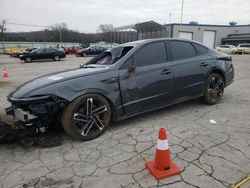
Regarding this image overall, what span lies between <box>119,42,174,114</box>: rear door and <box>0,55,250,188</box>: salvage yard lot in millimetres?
429

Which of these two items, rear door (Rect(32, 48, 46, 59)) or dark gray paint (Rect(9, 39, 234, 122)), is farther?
rear door (Rect(32, 48, 46, 59))

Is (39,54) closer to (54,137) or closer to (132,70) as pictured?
(54,137)

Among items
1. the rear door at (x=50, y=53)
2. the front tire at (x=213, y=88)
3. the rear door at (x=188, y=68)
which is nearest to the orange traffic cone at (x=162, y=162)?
the rear door at (x=188, y=68)

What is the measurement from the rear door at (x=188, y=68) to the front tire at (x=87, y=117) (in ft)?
5.04

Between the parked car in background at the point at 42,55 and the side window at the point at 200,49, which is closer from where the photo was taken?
the side window at the point at 200,49

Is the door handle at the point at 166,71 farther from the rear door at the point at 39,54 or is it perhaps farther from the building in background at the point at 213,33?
the building in background at the point at 213,33

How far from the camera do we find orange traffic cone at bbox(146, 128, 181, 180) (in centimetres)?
219

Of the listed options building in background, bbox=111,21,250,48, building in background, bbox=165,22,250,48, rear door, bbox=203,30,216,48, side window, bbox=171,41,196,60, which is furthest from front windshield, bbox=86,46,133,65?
rear door, bbox=203,30,216,48

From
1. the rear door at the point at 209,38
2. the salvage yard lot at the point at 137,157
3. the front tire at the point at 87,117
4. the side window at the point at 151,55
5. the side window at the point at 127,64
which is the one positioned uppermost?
the rear door at the point at 209,38

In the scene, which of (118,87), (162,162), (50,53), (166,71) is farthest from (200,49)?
(50,53)

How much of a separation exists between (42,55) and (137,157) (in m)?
19.4

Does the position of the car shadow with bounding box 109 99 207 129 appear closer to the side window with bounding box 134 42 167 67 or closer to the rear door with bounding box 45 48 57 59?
the side window with bounding box 134 42 167 67

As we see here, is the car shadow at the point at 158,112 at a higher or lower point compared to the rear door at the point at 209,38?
lower

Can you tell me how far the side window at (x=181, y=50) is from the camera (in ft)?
13.0
